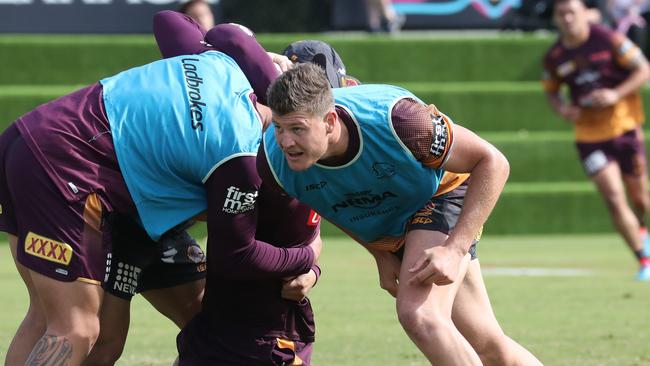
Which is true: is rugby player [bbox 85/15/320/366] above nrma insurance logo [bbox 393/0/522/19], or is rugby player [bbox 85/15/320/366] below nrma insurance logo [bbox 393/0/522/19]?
above

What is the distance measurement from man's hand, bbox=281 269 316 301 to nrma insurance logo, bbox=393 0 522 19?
39.1ft

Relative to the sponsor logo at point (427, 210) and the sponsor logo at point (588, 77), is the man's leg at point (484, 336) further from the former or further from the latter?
the sponsor logo at point (588, 77)

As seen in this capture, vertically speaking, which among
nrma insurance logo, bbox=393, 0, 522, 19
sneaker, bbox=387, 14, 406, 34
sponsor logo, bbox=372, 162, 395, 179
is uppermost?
sponsor logo, bbox=372, 162, 395, 179

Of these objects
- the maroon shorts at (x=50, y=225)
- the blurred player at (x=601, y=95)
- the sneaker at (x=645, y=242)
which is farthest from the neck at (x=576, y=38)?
the maroon shorts at (x=50, y=225)

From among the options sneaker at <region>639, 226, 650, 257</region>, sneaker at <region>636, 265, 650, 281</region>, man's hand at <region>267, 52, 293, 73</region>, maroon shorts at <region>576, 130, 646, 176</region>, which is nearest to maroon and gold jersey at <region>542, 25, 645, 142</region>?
maroon shorts at <region>576, 130, 646, 176</region>

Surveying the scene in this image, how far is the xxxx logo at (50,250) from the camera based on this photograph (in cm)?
488

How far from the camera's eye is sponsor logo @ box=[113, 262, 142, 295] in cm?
527

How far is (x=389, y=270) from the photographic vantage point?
523cm

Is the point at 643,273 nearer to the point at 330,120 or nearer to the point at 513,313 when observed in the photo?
the point at 513,313

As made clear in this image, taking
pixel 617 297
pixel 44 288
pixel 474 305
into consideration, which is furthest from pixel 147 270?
pixel 617 297

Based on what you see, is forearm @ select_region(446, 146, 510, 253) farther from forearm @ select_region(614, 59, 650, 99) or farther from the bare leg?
forearm @ select_region(614, 59, 650, 99)

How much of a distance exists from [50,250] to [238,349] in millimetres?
1063

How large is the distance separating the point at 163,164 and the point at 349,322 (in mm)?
3326

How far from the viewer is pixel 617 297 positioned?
9203mm
